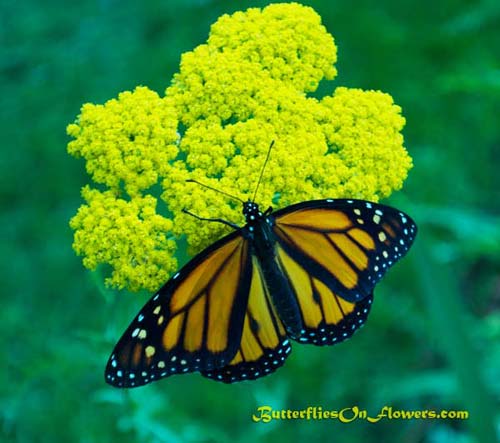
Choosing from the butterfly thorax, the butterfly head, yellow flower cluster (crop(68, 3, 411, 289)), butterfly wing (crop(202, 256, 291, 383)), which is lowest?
butterfly wing (crop(202, 256, 291, 383))

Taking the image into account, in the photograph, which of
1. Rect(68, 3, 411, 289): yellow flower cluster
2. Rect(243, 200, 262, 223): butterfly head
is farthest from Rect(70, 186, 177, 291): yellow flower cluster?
Rect(243, 200, 262, 223): butterfly head

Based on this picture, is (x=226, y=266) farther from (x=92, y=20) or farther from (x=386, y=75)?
(x=92, y=20)

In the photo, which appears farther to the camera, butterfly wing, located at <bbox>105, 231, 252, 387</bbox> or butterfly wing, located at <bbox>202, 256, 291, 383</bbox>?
butterfly wing, located at <bbox>202, 256, 291, 383</bbox>

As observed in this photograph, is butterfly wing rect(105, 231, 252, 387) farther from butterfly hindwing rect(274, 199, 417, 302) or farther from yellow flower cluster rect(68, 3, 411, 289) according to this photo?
butterfly hindwing rect(274, 199, 417, 302)

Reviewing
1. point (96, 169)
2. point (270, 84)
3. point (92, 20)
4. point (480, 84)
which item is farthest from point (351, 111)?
point (92, 20)

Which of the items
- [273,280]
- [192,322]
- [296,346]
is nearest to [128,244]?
[192,322]

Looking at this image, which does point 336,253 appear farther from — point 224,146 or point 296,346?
point 296,346

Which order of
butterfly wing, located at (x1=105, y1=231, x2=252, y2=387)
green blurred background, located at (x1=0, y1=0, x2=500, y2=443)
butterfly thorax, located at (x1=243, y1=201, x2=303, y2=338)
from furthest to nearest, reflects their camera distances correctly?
green blurred background, located at (x1=0, y1=0, x2=500, y2=443), butterfly thorax, located at (x1=243, y1=201, x2=303, y2=338), butterfly wing, located at (x1=105, y1=231, x2=252, y2=387)
